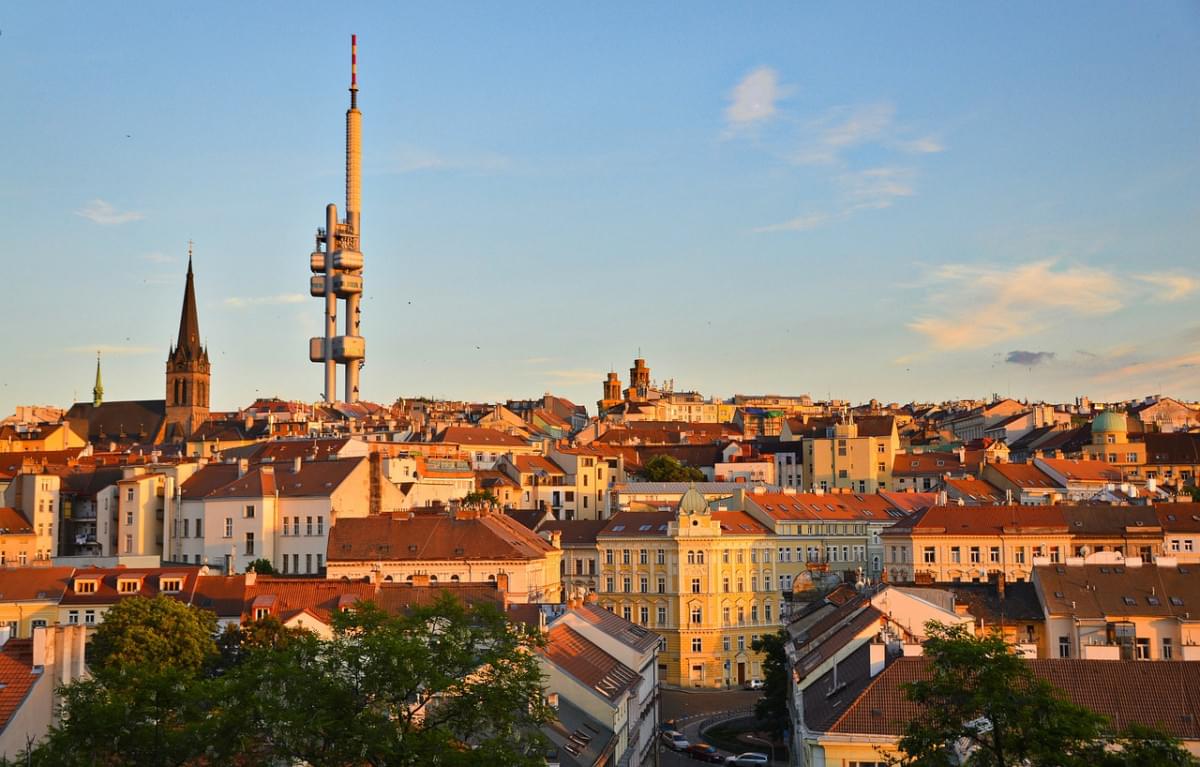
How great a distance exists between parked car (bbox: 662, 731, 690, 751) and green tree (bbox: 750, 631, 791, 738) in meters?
3.28

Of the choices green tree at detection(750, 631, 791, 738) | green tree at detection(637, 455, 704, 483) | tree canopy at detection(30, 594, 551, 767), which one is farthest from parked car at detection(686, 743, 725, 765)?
green tree at detection(637, 455, 704, 483)

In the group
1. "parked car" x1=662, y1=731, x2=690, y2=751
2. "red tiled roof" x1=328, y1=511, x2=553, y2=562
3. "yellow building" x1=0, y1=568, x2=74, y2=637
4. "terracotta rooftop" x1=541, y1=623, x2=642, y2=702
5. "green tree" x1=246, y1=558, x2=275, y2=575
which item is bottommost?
"parked car" x1=662, y1=731, x2=690, y2=751

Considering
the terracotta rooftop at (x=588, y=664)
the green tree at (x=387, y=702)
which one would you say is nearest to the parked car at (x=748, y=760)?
the terracotta rooftop at (x=588, y=664)

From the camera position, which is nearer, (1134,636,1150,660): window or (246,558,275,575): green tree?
(1134,636,1150,660): window

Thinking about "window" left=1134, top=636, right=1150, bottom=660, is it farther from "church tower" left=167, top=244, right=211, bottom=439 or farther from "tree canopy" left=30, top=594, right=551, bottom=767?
"church tower" left=167, top=244, right=211, bottom=439

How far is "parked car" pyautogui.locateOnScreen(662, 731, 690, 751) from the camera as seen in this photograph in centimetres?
7169

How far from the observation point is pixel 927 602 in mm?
57844

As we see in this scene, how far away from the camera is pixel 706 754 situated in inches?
2749

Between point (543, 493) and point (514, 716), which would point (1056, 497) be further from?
point (514, 716)

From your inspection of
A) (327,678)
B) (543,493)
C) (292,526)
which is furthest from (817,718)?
(543,493)

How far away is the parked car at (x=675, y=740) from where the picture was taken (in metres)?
71.7

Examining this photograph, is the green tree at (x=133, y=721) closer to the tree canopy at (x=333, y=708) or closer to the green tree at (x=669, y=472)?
the tree canopy at (x=333, y=708)

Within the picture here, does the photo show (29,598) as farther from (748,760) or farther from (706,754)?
(748,760)

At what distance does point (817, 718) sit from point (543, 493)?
310 ft
